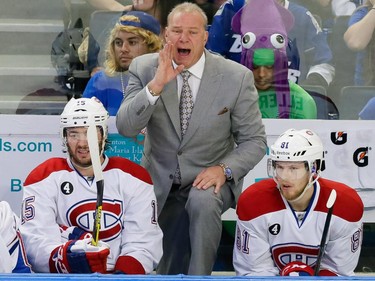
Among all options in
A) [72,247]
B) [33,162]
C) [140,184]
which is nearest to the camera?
[72,247]

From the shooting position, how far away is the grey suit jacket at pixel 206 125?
17.9ft

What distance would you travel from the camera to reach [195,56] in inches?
216

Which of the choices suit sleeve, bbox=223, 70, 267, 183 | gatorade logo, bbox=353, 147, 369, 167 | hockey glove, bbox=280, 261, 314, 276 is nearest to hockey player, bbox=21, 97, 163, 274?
suit sleeve, bbox=223, 70, 267, 183

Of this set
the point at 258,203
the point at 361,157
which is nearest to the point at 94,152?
the point at 258,203

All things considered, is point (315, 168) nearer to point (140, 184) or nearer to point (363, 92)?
point (140, 184)

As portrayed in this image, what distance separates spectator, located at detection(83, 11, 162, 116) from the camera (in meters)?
6.11

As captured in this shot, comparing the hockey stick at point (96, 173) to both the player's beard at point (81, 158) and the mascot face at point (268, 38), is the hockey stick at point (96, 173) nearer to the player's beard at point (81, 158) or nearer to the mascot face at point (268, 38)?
the player's beard at point (81, 158)

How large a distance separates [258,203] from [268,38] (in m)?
1.47

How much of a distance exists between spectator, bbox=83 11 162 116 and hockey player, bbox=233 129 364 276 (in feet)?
4.01

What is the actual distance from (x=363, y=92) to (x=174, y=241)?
157cm

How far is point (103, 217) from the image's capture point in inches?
203

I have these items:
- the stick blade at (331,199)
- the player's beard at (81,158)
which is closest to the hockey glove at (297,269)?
the stick blade at (331,199)

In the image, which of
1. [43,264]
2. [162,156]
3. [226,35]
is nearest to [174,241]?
[162,156]

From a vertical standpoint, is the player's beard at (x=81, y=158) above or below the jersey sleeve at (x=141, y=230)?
above
